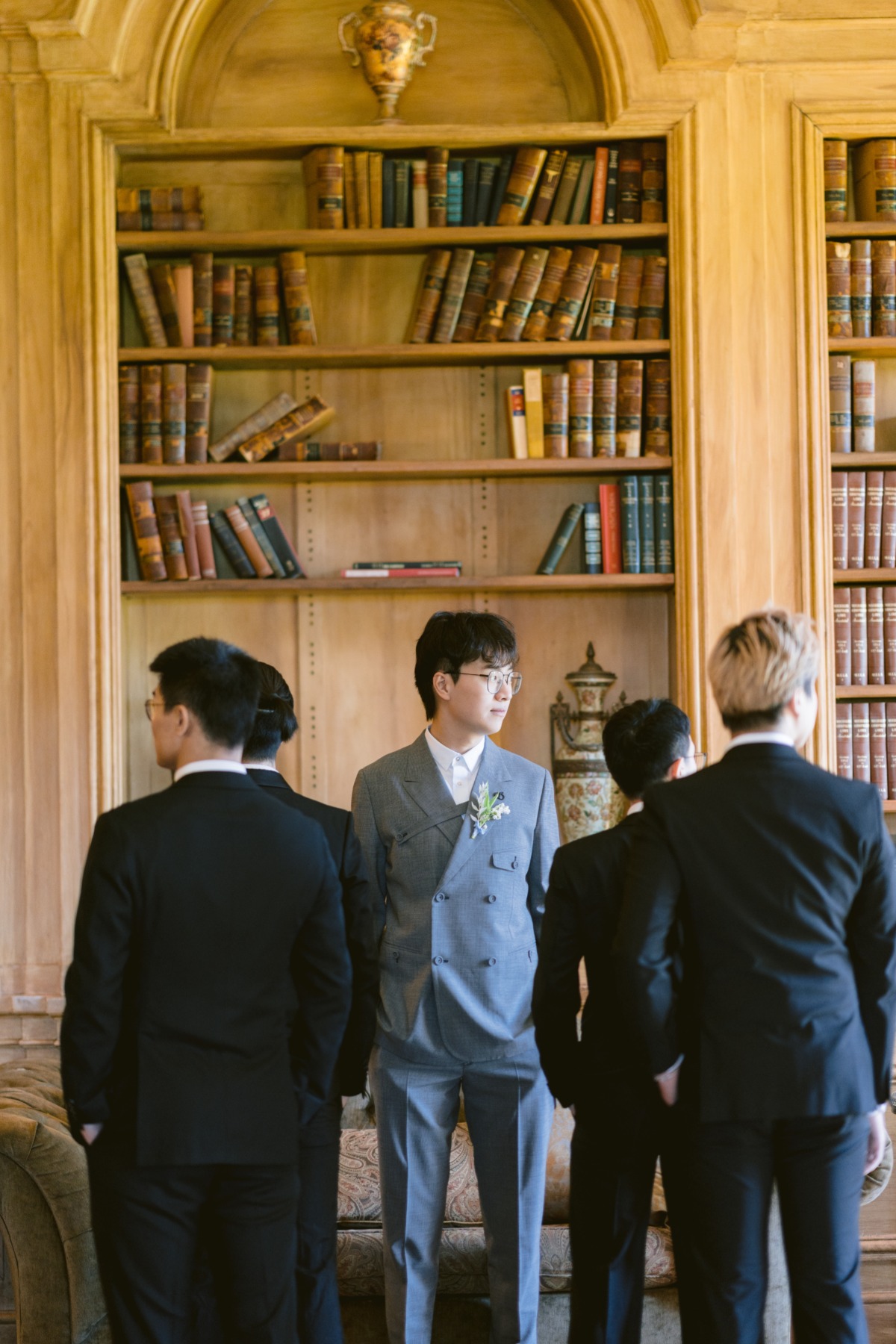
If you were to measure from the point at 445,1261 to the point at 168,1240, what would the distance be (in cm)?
106

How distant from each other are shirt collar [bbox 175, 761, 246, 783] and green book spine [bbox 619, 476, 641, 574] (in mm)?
2102

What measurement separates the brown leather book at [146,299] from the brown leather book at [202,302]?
0.11m

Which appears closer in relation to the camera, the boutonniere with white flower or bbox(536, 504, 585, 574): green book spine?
the boutonniere with white flower

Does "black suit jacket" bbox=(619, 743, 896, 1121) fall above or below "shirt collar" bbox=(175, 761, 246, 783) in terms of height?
below

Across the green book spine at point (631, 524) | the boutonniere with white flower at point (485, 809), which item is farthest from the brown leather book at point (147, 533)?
the boutonniere with white flower at point (485, 809)

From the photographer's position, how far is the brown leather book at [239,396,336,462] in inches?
150

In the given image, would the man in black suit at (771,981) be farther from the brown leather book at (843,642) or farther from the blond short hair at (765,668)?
the brown leather book at (843,642)

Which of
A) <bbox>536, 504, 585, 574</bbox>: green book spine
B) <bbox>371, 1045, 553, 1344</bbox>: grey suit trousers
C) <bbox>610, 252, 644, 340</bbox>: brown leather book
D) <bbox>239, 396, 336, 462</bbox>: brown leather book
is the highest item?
<bbox>610, 252, 644, 340</bbox>: brown leather book

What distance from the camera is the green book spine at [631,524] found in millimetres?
3752

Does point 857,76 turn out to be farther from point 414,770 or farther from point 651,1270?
point 651,1270

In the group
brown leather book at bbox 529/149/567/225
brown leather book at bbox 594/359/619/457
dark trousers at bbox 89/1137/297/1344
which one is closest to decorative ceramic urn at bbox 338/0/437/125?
brown leather book at bbox 529/149/567/225

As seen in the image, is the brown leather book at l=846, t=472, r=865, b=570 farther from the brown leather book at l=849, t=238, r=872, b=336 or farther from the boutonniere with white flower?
the boutonniere with white flower

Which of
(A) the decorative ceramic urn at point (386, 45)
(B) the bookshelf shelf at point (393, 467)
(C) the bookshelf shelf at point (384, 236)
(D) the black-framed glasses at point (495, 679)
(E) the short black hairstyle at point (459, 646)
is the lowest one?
(D) the black-framed glasses at point (495, 679)

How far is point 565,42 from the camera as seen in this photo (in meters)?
3.90
